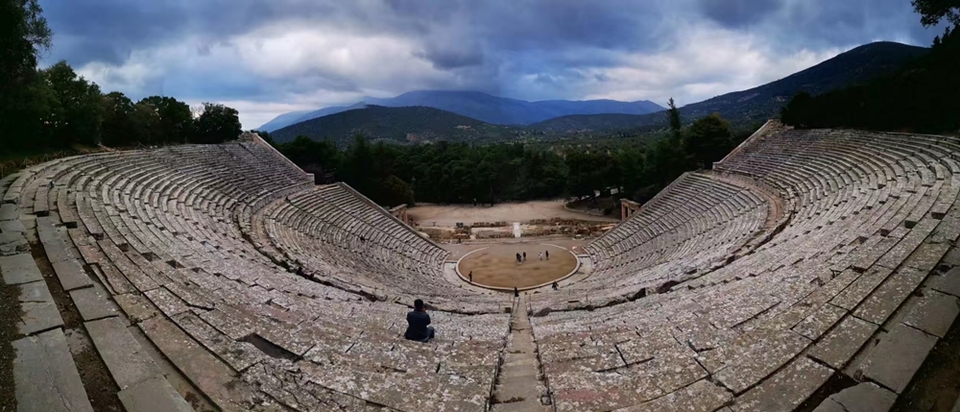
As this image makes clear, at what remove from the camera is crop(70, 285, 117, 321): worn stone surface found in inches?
203

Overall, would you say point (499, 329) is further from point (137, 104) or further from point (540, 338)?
point (137, 104)

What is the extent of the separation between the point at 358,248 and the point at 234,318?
49.4ft

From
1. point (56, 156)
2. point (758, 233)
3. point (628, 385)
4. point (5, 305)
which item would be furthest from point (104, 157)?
point (758, 233)

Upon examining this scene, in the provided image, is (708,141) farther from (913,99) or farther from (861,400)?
(861,400)

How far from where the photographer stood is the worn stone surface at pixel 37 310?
184 inches

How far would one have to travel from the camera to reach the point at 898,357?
14.0ft

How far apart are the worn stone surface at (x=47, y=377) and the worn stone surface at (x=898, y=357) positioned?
6.67 meters

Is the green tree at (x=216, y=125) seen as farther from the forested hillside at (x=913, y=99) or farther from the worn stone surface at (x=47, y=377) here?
the forested hillside at (x=913, y=99)

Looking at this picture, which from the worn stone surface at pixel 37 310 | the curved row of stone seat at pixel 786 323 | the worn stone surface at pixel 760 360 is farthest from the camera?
the worn stone surface at pixel 37 310

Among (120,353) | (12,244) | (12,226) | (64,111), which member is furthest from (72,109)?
(120,353)

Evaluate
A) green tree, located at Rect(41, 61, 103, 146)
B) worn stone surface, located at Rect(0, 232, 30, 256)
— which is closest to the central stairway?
worn stone surface, located at Rect(0, 232, 30, 256)

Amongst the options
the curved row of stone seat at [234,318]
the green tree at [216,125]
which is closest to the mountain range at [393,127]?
the green tree at [216,125]

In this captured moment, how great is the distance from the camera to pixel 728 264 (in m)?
11.2

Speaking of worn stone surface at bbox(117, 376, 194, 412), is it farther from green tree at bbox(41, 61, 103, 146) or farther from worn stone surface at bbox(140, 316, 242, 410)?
green tree at bbox(41, 61, 103, 146)
